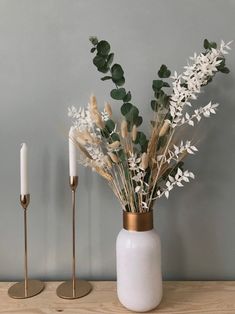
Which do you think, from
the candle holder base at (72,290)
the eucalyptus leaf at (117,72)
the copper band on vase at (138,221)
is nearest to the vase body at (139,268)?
the copper band on vase at (138,221)

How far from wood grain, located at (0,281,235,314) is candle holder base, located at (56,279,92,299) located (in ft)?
Answer: 0.04

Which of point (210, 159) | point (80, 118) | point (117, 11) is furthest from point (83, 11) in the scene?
point (210, 159)

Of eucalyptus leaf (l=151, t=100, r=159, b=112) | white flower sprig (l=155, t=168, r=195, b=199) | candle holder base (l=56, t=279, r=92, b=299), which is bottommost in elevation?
candle holder base (l=56, t=279, r=92, b=299)

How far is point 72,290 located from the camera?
3.22ft

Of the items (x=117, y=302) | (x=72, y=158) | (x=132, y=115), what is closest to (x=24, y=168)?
(x=72, y=158)

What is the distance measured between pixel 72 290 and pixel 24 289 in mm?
145

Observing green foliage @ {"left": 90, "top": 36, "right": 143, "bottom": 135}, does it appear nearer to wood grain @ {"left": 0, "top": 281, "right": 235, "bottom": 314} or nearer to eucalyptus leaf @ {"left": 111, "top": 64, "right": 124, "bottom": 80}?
eucalyptus leaf @ {"left": 111, "top": 64, "right": 124, "bottom": 80}

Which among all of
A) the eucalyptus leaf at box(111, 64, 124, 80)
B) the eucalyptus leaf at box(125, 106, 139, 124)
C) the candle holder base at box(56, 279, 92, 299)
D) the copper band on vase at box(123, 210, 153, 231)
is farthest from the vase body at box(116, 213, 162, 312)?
the eucalyptus leaf at box(111, 64, 124, 80)

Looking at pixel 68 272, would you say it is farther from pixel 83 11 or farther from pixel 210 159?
pixel 83 11

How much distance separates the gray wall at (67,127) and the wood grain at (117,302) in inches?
2.9

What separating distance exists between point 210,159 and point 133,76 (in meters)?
0.36

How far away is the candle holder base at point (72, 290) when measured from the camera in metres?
0.96

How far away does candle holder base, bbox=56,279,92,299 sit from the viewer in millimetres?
956

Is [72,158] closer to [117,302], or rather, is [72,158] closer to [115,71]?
[115,71]
